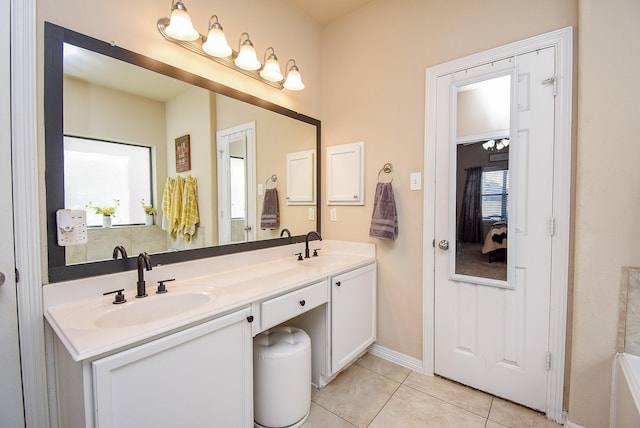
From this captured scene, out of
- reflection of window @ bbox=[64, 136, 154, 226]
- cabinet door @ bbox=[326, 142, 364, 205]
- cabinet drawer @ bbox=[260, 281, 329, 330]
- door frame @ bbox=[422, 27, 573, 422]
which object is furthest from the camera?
cabinet door @ bbox=[326, 142, 364, 205]

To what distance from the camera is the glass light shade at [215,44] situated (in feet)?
4.98

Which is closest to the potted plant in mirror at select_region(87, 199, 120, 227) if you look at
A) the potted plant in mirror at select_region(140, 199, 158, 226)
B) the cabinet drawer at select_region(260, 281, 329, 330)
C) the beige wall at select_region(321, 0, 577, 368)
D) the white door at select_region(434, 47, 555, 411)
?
the potted plant in mirror at select_region(140, 199, 158, 226)

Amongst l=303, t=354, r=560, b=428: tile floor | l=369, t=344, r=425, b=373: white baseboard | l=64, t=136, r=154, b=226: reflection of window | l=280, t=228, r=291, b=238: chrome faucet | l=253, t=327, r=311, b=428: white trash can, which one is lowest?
l=303, t=354, r=560, b=428: tile floor

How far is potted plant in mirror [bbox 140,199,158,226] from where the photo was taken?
4.62ft

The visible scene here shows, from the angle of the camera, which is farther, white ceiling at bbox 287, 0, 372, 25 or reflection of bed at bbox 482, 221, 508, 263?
white ceiling at bbox 287, 0, 372, 25

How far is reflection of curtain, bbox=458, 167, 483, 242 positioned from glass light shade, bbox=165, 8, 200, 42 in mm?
1795

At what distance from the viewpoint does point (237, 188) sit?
6.05ft

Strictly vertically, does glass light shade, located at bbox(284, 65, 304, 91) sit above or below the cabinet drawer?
above

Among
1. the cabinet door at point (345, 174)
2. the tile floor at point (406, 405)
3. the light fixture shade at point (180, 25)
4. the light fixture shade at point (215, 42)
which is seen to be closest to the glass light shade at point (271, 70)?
the light fixture shade at point (215, 42)

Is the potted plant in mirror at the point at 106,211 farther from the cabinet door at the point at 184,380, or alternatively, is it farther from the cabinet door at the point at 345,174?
the cabinet door at the point at 345,174

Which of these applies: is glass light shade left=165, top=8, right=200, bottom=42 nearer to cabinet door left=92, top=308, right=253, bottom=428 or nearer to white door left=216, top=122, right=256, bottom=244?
white door left=216, top=122, right=256, bottom=244

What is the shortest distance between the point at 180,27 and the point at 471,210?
1.96m

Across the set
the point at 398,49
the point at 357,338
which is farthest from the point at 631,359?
the point at 398,49

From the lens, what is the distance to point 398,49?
2023mm
